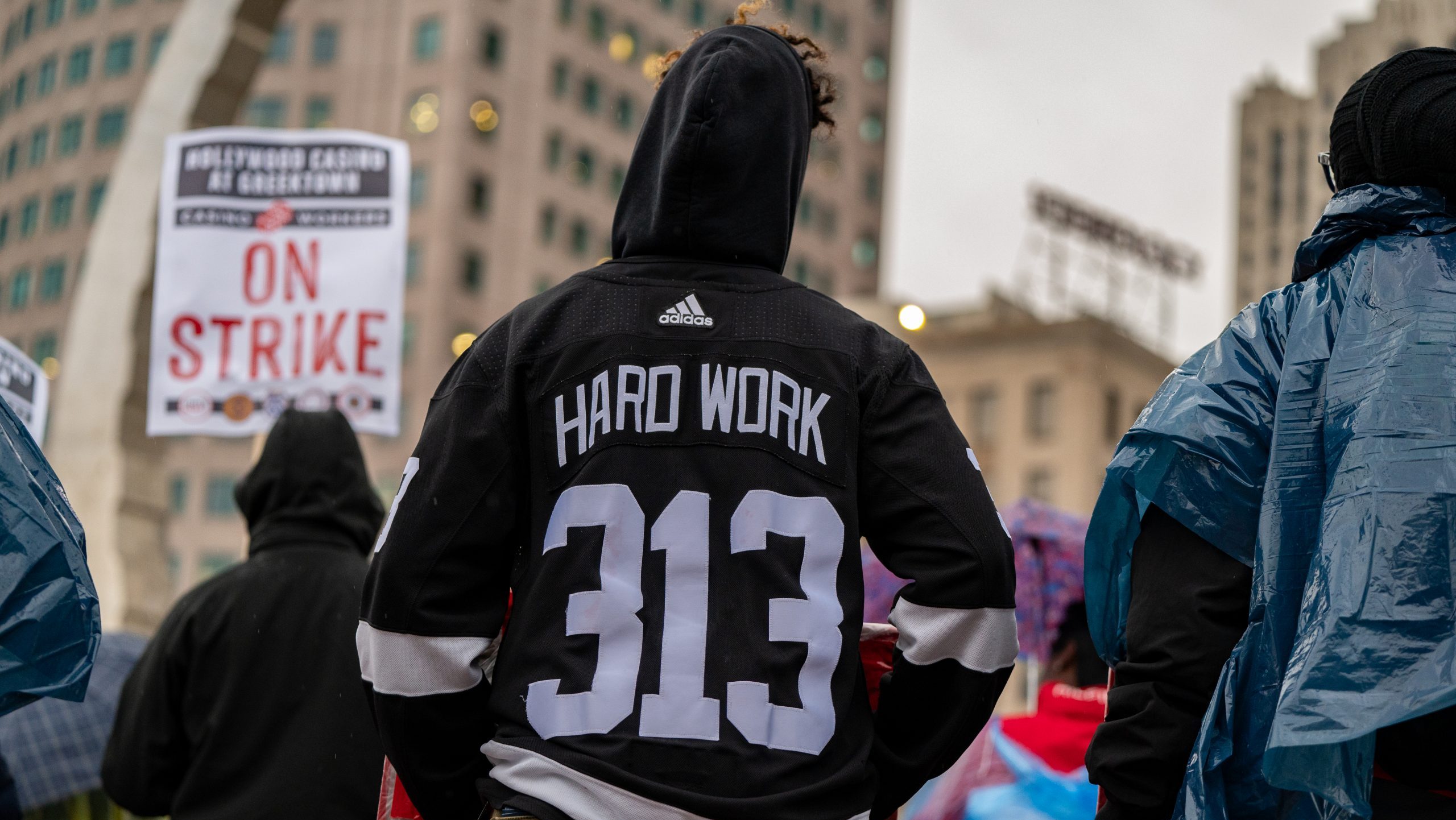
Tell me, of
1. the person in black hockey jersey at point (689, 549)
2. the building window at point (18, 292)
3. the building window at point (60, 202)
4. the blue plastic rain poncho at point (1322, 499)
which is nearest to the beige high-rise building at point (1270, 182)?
the building window at point (18, 292)

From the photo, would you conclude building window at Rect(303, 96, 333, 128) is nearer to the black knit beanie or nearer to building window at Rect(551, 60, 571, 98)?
building window at Rect(551, 60, 571, 98)

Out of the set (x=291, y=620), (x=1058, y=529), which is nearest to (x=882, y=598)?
(x=1058, y=529)

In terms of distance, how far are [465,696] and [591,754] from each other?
30cm

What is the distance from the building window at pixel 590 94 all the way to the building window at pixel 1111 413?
23.0m

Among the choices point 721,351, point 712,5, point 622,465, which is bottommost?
point 622,465

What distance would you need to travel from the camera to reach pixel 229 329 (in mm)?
8164

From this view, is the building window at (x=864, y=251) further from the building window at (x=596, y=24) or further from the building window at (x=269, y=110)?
the building window at (x=269, y=110)

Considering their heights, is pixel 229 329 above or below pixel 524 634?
above

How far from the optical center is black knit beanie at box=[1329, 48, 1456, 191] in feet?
10.0

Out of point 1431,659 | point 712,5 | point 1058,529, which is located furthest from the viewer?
point 712,5

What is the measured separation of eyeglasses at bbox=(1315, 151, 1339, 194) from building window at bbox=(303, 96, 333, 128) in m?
68.7

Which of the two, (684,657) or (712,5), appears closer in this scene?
(684,657)

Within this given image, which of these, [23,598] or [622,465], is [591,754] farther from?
[23,598]

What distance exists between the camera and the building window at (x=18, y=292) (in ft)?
118
